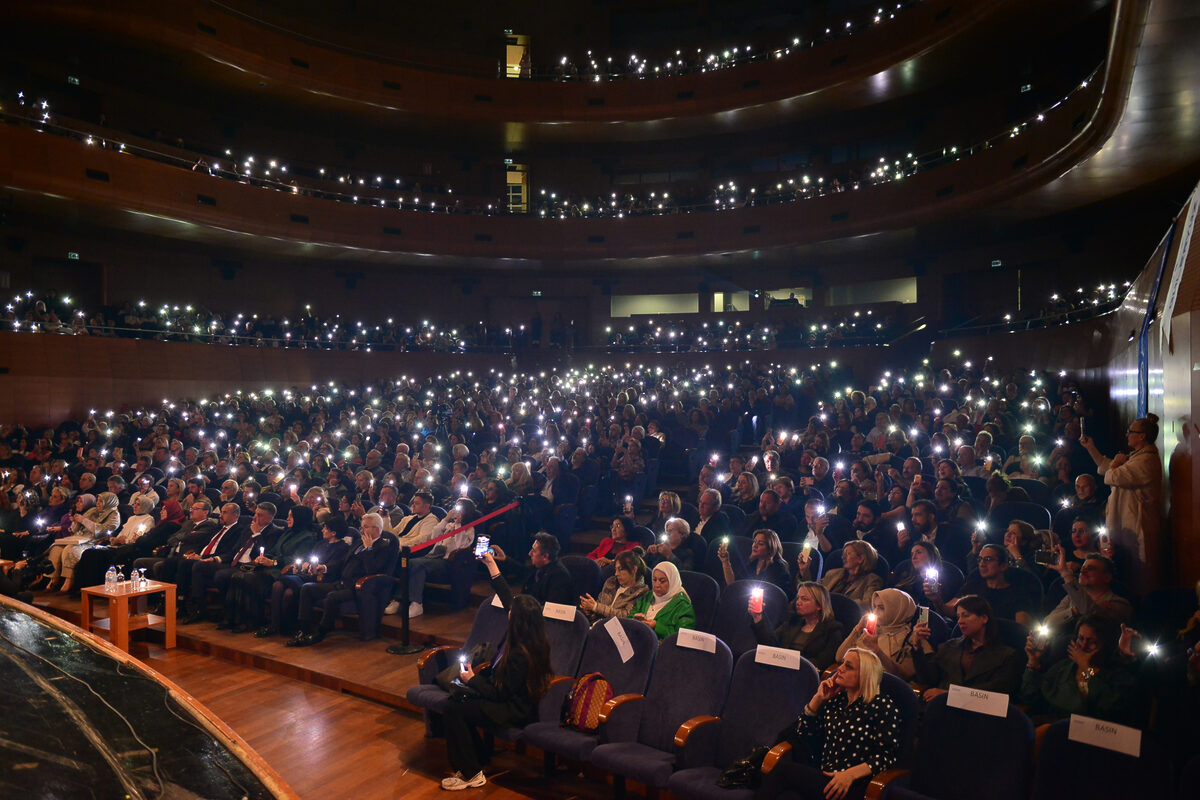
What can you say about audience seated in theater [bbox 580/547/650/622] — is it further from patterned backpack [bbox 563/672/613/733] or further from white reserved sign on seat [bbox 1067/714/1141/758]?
white reserved sign on seat [bbox 1067/714/1141/758]

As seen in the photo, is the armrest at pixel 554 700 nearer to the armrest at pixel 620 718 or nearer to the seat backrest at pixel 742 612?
the armrest at pixel 620 718

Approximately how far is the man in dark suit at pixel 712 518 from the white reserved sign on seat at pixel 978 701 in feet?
8.83

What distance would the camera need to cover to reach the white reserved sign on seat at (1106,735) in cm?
251

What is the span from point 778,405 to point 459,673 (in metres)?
6.69

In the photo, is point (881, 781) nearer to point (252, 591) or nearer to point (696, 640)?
point (696, 640)

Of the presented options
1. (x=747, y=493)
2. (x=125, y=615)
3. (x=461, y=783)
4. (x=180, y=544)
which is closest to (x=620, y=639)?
(x=461, y=783)

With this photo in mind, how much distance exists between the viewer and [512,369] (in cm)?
1831

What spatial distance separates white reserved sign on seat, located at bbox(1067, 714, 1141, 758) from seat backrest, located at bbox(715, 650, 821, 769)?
3.38 ft

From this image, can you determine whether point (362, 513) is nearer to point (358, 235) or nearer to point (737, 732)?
point (737, 732)

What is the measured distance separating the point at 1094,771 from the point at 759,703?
1.33 meters

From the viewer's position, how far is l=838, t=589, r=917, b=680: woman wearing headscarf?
3.54 metres

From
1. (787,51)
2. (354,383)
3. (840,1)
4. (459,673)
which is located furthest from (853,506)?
(840,1)

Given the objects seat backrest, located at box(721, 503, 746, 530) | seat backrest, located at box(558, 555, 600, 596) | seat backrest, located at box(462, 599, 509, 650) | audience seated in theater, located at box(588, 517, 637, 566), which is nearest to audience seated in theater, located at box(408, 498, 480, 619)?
audience seated in theater, located at box(588, 517, 637, 566)

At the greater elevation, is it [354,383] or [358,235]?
[358,235]
